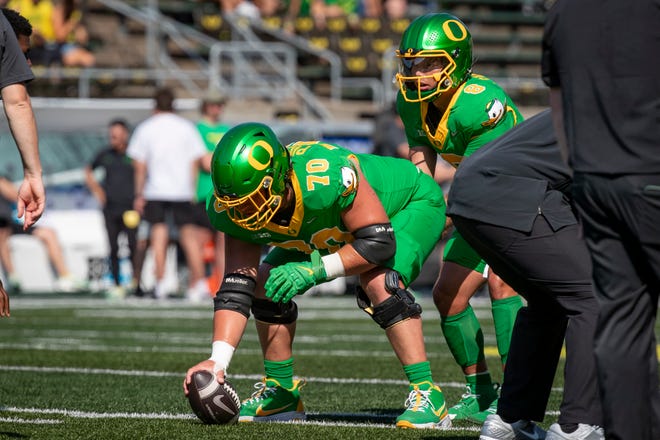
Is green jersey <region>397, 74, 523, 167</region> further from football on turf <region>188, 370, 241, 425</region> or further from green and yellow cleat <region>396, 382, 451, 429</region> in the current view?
football on turf <region>188, 370, 241, 425</region>

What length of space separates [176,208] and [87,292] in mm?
2400

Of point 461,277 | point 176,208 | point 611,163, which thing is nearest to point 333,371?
point 461,277

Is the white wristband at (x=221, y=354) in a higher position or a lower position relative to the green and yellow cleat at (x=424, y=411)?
higher

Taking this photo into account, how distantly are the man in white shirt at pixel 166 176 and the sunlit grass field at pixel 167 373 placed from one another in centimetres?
110

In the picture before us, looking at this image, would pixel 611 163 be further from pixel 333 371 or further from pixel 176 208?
pixel 176 208

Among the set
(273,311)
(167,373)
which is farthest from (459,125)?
(167,373)

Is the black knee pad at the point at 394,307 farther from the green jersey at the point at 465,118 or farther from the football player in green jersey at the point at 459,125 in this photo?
the green jersey at the point at 465,118

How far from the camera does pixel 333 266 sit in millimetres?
5008

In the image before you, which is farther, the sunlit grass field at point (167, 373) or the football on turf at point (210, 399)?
the sunlit grass field at point (167, 373)

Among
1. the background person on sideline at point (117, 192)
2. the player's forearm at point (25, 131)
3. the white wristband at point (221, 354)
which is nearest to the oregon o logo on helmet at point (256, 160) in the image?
the white wristband at point (221, 354)

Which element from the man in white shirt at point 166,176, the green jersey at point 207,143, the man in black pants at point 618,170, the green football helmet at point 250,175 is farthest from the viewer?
the green jersey at point 207,143

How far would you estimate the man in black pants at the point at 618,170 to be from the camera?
11.2 feet

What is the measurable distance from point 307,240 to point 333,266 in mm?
291

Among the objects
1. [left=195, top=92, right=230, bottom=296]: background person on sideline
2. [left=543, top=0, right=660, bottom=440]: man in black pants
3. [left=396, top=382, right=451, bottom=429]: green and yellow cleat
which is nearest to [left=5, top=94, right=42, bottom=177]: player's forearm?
[left=396, top=382, right=451, bottom=429]: green and yellow cleat
